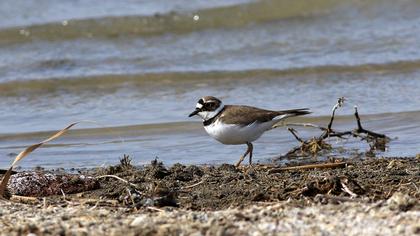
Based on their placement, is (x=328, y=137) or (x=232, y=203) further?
(x=328, y=137)

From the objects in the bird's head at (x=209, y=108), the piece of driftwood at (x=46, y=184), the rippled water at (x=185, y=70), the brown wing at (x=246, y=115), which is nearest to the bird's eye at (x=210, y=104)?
the bird's head at (x=209, y=108)

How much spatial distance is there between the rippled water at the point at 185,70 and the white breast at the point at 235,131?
21.1 inches

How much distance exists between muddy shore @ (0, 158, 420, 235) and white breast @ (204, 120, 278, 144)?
1.80ft

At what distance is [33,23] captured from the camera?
15633 millimetres

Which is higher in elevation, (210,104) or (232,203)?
(210,104)

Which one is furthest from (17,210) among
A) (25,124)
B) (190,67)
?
(190,67)

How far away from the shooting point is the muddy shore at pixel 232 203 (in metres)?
4.60

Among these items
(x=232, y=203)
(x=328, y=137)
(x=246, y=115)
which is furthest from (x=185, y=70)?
(x=232, y=203)

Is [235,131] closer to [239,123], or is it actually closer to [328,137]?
[239,123]

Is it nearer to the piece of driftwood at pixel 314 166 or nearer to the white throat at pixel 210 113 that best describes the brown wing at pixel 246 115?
the white throat at pixel 210 113

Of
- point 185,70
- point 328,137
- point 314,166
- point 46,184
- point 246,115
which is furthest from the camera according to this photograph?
point 185,70

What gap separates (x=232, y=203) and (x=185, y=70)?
23.2 ft

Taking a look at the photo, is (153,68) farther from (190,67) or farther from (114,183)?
(114,183)

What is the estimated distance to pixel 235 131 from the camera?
7.60m
